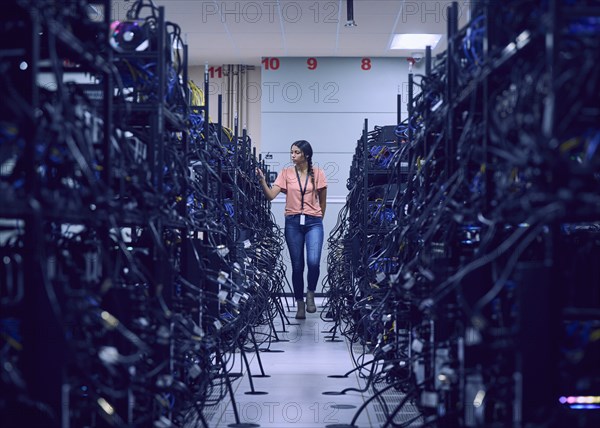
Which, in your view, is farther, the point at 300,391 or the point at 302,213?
the point at 302,213

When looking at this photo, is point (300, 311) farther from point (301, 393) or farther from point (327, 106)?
point (327, 106)

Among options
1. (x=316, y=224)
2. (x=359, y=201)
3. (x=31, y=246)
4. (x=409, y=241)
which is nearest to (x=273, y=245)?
(x=316, y=224)

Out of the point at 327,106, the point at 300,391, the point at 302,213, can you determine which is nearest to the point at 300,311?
the point at 302,213

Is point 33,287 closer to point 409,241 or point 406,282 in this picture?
point 406,282

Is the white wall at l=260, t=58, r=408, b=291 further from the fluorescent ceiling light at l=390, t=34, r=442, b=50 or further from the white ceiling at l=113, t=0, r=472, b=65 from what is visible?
the fluorescent ceiling light at l=390, t=34, r=442, b=50

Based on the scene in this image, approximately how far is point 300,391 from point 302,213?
3.24 metres

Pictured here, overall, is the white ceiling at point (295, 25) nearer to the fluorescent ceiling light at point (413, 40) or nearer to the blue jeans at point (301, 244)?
the fluorescent ceiling light at point (413, 40)

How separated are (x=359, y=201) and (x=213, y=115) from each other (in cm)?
524

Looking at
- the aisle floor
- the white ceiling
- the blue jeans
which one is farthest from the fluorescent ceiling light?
the aisle floor

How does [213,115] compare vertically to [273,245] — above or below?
above

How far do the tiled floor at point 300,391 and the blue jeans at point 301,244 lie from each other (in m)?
1.20

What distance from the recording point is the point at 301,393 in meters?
3.79

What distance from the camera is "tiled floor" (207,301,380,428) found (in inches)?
126

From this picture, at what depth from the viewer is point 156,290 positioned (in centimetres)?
262
